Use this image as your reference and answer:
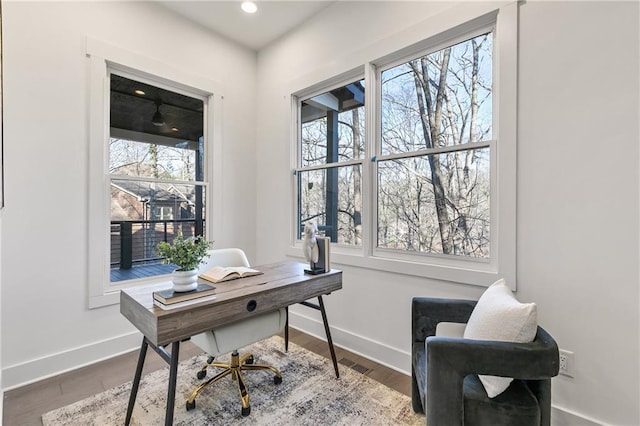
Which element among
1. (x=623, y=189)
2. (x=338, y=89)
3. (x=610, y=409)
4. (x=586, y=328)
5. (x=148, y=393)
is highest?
(x=338, y=89)

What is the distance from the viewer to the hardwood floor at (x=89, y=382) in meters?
1.76

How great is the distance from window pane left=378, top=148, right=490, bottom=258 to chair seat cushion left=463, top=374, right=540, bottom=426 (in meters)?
0.92

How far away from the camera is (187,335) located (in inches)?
50.7

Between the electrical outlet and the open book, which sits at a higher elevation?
the open book

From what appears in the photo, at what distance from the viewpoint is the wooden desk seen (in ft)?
4.09

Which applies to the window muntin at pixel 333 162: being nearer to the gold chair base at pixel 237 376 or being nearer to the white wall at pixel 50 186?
the gold chair base at pixel 237 376

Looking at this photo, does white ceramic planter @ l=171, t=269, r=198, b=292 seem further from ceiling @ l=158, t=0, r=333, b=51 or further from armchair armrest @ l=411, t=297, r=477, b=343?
ceiling @ l=158, t=0, r=333, b=51

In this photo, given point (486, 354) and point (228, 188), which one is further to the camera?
point (228, 188)

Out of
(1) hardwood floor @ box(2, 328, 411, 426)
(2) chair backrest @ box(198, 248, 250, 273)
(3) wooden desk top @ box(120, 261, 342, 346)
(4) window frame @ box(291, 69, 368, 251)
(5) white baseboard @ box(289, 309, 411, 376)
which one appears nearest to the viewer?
(3) wooden desk top @ box(120, 261, 342, 346)

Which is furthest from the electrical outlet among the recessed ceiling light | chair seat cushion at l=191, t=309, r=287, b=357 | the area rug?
the recessed ceiling light

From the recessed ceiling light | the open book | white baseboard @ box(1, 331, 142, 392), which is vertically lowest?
white baseboard @ box(1, 331, 142, 392)

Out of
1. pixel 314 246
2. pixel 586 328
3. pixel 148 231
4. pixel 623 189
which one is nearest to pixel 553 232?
pixel 623 189

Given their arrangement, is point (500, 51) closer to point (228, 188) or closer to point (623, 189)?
point (623, 189)

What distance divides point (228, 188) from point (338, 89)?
1.53 metres
